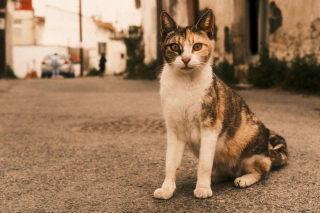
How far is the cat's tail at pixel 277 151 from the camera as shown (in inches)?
124

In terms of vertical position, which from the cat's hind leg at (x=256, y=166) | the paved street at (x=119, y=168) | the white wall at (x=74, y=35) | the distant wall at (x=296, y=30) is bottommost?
the paved street at (x=119, y=168)

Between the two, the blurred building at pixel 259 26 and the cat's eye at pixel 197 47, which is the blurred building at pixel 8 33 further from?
the cat's eye at pixel 197 47

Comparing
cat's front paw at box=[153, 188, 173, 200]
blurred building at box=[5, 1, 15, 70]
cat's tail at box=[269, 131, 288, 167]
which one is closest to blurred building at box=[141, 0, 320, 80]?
cat's tail at box=[269, 131, 288, 167]

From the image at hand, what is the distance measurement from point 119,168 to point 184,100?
1137 mm

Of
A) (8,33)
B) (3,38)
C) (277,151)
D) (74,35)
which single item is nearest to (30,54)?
(74,35)

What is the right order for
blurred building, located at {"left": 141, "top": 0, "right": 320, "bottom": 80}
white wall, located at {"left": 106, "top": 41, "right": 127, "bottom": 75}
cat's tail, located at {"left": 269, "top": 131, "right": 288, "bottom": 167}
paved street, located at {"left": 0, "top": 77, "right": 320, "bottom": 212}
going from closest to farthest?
paved street, located at {"left": 0, "top": 77, "right": 320, "bottom": 212}, cat's tail, located at {"left": 269, "top": 131, "right": 288, "bottom": 167}, blurred building, located at {"left": 141, "top": 0, "right": 320, "bottom": 80}, white wall, located at {"left": 106, "top": 41, "right": 127, "bottom": 75}

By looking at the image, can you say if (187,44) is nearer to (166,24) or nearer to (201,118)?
(166,24)

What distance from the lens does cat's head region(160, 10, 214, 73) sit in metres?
2.54

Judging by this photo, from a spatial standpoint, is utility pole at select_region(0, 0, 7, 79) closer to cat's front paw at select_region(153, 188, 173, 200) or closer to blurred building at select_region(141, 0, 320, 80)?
blurred building at select_region(141, 0, 320, 80)

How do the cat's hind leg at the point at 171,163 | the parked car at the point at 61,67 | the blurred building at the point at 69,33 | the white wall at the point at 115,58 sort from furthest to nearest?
1. the white wall at the point at 115,58
2. the blurred building at the point at 69,33
3. the parked car at the point at 61,67
4. the cat's hind leg at the point at 171,163

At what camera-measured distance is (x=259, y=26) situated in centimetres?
1113

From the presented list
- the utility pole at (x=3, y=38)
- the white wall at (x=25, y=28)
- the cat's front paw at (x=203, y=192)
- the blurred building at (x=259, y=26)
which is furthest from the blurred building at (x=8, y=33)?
the white wall at (x=25, y=28)

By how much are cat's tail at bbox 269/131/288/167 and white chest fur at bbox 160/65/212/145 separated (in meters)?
0.89

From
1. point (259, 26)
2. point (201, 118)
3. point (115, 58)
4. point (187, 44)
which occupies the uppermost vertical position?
point (115, 58)
